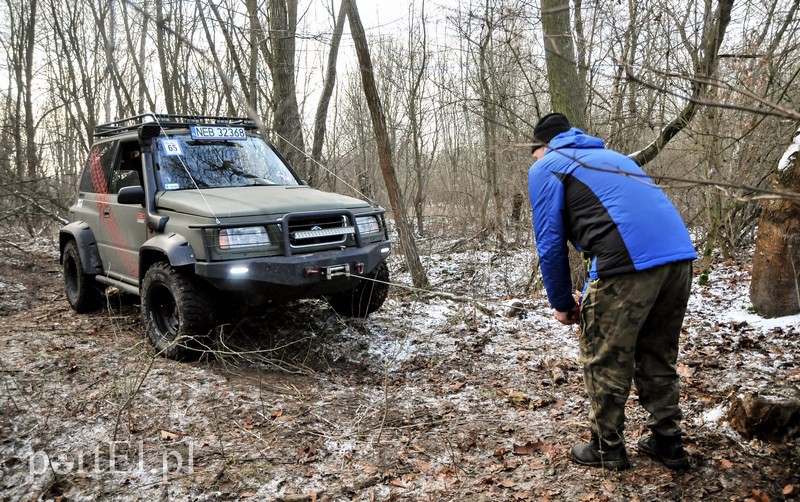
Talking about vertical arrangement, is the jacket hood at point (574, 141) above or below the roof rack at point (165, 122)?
below

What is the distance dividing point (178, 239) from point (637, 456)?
378cm

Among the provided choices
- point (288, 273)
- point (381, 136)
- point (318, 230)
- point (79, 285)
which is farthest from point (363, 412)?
point (381, 136)

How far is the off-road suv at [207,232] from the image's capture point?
456 cm

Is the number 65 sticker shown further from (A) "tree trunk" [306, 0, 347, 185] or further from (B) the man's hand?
(A) "tree trunk" [306, 0, 347, 185]

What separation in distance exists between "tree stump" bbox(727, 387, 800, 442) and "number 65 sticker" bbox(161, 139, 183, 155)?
506 centimetres

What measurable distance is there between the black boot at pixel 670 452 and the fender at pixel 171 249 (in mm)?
3558

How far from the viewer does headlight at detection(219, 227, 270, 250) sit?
452cm

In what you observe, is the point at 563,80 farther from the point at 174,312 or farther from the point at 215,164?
the point at 174,312

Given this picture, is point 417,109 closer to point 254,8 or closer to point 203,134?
point 254,8

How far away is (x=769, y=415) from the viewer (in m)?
3.18

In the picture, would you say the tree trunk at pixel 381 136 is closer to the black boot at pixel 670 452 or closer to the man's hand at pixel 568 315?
the man's hand at pixel 568 315

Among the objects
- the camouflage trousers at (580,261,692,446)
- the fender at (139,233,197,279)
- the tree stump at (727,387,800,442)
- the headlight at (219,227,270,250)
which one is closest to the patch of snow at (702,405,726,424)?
the tree stump at (727,387,800,442)

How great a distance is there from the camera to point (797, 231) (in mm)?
4734

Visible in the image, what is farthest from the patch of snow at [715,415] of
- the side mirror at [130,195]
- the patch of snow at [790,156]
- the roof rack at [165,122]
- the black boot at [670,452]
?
the side mirror at [130,195]
